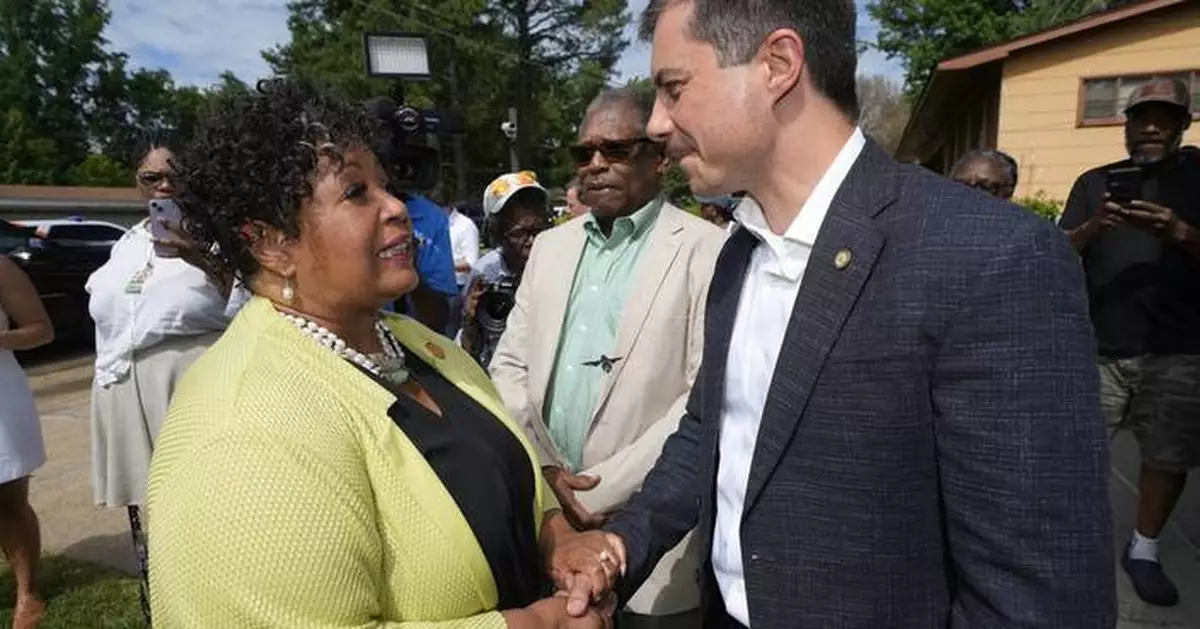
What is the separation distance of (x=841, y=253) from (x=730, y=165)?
12.1 inches

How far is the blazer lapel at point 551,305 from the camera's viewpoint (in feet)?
8.65

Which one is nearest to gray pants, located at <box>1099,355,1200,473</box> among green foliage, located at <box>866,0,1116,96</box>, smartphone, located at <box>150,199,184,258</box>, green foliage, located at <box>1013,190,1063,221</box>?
smartphone, located at <box>150,199,184,258</box>

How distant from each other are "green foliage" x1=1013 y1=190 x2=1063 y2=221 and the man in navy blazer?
10.4 meters

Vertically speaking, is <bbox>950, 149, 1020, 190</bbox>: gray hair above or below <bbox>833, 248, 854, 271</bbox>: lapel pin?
above

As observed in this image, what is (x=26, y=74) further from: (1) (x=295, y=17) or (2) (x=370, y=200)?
(2) (x=370, y=200)

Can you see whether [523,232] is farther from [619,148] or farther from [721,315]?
[721,315]

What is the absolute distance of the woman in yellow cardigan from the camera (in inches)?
48.1

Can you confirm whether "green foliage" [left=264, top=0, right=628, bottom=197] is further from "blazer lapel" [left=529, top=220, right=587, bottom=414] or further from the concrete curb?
"blazer lapel" [left=529, top=220, right=587, bottom=414]

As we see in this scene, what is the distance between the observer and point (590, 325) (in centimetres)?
263

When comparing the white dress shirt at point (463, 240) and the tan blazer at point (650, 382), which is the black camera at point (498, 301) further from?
the white dress shirt at point (463, 240)

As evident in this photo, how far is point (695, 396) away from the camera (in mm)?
1901

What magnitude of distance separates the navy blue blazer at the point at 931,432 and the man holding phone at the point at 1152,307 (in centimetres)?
285

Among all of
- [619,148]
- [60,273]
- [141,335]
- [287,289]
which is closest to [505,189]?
[619,148]

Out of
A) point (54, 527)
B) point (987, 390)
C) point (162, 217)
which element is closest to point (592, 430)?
point (987, 390)
